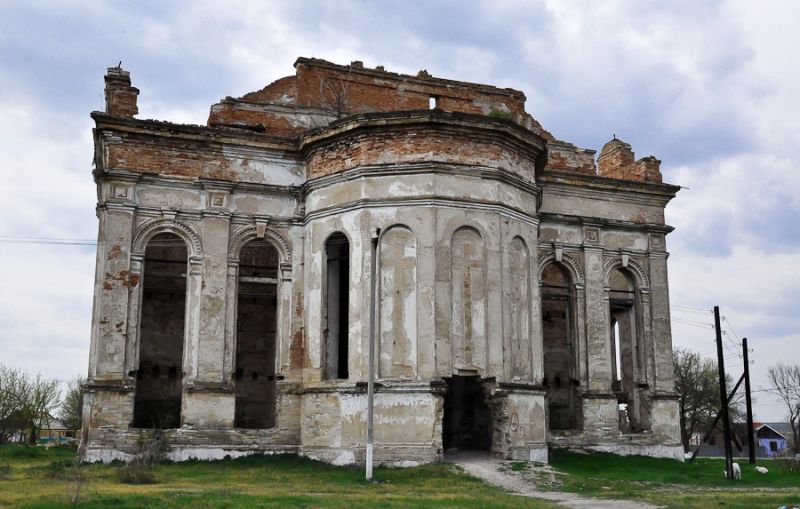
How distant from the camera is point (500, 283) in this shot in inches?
777

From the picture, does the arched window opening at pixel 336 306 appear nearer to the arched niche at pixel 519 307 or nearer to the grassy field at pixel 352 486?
the grassy field at pixel 352 486

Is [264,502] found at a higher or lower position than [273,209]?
lower

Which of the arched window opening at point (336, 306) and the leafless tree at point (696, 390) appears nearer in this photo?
the arched window opening at point (336, 306)

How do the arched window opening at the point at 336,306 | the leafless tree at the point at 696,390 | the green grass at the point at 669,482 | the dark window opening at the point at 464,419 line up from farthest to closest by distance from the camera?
1. the leafless tree at the point at 696,390
2. the dark window opening at the point at 464,419
3. the arched window opening at the point at 336,306
4. the green grass at the point at 669,482

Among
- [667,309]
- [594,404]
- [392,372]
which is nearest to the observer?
[392,372]

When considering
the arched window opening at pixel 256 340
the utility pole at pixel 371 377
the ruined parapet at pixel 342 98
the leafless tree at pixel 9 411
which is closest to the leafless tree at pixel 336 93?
the ruined parapet at pixel 342 98

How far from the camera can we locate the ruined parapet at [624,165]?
27.4 metres

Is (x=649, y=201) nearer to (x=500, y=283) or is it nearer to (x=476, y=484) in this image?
(x=500, y=283)

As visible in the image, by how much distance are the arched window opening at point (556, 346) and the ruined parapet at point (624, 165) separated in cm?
393

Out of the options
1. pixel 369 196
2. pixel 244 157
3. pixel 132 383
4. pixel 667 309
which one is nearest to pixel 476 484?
pixel 369 196

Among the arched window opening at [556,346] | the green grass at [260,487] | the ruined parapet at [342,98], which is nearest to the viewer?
the green grass at [260,487]

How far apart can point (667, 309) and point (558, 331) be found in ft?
13.0

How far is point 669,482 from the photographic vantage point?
18.1 meters

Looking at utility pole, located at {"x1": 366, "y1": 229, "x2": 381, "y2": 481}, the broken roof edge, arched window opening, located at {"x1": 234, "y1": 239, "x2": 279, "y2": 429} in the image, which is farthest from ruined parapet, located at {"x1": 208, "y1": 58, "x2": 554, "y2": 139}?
utility pole, located at {"x1": 366, "y1": 229, "x2": 381, "y2": 481}
